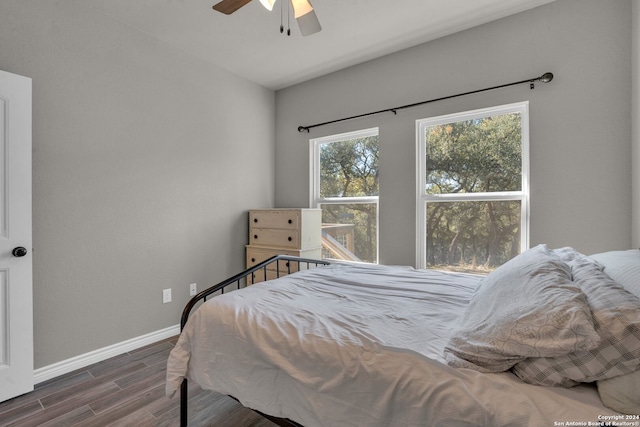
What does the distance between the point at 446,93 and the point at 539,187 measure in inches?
43.6

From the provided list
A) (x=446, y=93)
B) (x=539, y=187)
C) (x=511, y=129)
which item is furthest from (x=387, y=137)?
(x=539, y=187)

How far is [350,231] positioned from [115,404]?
243 centimetres

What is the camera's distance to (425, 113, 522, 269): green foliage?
8.27 ft

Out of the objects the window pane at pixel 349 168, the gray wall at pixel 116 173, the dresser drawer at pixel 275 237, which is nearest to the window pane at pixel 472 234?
the window pane at pixel 349 168

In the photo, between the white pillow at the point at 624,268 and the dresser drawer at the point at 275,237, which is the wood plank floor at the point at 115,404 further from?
the white pillow at the point at 624,268

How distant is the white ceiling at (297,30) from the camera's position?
7.60ft

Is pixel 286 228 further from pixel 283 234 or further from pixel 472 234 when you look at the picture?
pixel 472 234

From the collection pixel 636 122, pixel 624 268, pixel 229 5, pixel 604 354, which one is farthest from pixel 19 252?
pixel 636 122

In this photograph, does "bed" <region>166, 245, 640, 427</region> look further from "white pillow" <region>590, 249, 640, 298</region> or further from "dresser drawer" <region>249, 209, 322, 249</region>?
"dresser drawer" <region>249, 209, 322, 249</region>

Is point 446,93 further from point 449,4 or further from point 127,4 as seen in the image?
point 127,4

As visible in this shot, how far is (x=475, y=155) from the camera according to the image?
2674 millimetres

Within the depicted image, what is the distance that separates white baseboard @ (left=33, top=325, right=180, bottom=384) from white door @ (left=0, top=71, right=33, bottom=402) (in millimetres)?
169

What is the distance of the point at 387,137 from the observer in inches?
121

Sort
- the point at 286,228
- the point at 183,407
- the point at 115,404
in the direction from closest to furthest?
1. the point at 183,407
2. the point at 115,404
3. the point at 286,228
